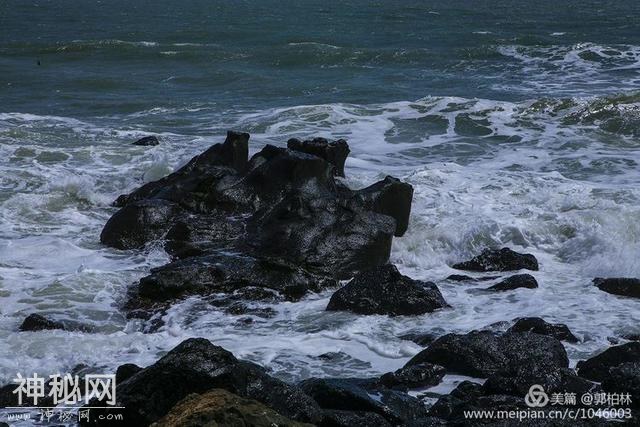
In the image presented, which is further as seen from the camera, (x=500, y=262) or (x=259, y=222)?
(x=259, y=222)

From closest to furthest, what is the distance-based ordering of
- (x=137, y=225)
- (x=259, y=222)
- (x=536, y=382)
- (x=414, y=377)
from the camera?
(x=536, y=382) → (x=414, y=377) → (x=259, y=222) → (x=137, y=225)

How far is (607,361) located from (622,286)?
2.53 m

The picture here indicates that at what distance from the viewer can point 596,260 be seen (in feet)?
36.4

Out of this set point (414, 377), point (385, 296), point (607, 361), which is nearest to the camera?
point (414, 377)

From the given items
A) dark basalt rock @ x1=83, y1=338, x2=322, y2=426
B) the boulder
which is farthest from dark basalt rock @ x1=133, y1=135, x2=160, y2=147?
the boulder

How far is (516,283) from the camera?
10.0 meters

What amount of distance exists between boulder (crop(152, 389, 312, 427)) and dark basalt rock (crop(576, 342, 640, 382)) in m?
3.28

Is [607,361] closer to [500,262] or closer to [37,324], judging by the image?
[500,262]

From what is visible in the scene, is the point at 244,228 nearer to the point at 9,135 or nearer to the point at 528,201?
the point at 528,201

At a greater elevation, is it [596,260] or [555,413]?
[555,413]

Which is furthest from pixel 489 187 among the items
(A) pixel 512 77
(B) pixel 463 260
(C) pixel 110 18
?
(C) pixel 110 18

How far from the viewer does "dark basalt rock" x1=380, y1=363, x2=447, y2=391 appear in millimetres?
7258

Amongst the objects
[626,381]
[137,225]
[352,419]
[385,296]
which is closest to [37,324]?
[137,225]

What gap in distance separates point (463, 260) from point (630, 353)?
387 cm
